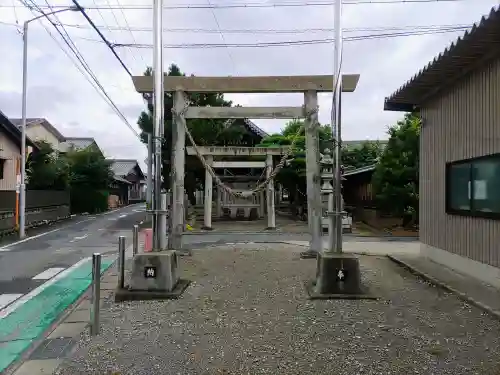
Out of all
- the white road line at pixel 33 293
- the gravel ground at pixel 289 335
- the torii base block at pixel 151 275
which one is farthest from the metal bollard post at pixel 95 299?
the white road line at pixel 33 293

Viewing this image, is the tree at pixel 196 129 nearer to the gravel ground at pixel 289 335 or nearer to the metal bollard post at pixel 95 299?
the gravel ground at pixel 289 335

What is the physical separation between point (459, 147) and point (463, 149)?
187 millimetres

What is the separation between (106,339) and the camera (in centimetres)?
497

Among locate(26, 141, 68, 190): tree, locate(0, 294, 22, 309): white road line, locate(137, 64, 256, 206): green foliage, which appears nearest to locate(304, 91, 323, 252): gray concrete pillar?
locate(0, 294, 22, 309): white road line

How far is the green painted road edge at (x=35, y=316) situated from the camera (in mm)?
5008

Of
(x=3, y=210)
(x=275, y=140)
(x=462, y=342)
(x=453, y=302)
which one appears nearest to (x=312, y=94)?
(x=453, y=302)

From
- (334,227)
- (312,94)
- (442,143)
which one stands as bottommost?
(334,227)

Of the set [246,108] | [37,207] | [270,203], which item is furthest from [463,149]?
[37,207]

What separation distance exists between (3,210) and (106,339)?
15.9 meters

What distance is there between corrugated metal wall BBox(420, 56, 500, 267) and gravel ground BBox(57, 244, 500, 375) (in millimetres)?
1194

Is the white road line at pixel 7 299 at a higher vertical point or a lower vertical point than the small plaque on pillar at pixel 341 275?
lower

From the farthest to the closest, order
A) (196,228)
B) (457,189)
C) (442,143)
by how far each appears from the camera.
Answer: (196,228) → (442,143) → (457,189)

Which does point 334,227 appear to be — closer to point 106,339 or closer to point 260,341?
point 260,341

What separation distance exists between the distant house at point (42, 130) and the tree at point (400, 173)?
27.8 meters
